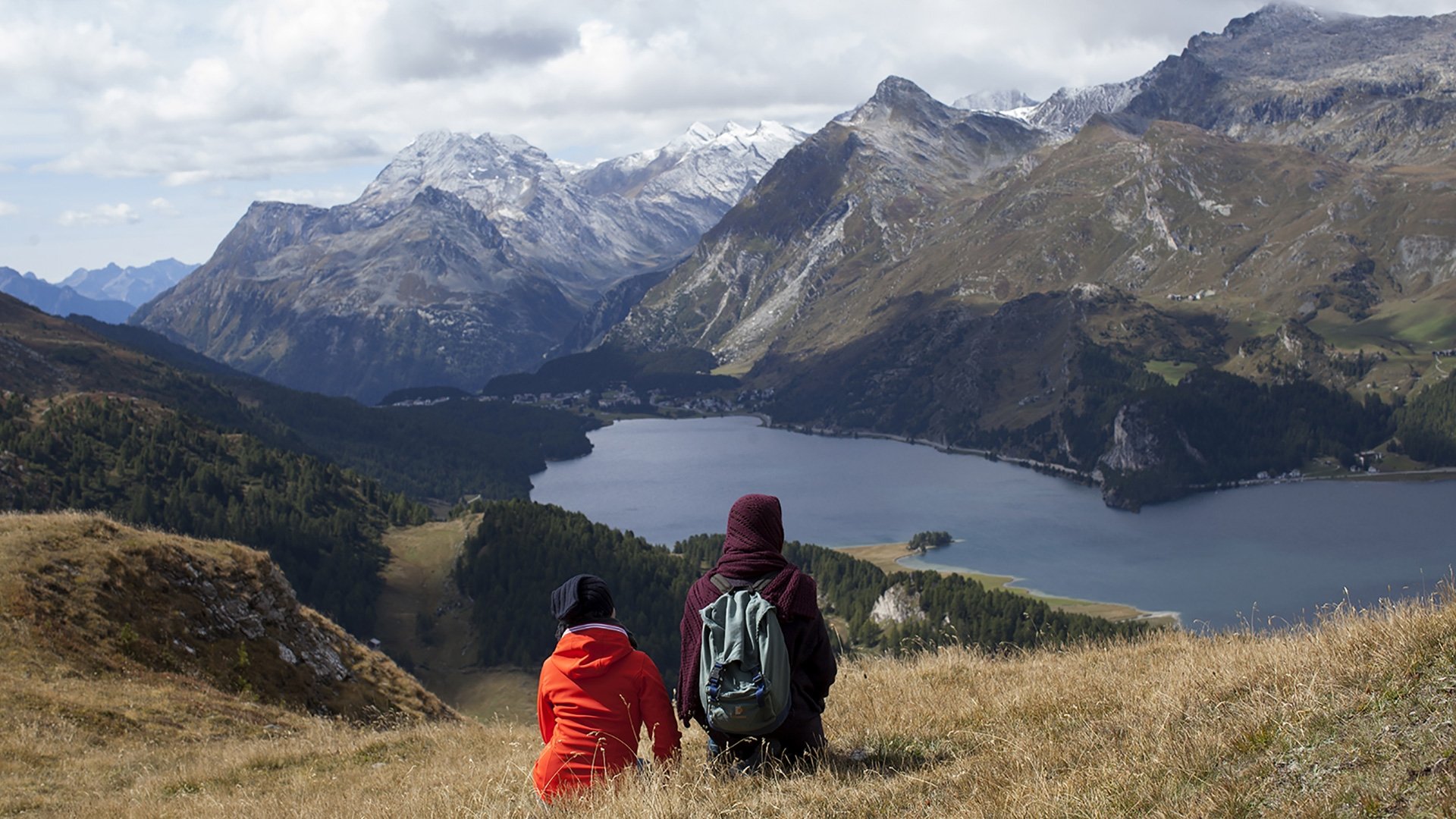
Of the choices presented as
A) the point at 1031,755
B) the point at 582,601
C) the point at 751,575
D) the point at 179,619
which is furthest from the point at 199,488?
the point at 1031,755

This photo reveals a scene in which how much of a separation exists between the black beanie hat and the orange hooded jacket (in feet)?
0.37

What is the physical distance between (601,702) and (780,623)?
2.15 metres

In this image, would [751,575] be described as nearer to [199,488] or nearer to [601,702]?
[601,702]

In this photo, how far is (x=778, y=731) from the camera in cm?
998

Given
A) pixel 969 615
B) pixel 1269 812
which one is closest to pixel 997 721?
pixel 1269 812

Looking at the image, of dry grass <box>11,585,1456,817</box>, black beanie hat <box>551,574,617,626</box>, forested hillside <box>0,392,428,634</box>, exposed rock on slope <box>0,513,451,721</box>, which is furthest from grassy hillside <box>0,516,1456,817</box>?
forested hillside <box>0,392,428,634</box>

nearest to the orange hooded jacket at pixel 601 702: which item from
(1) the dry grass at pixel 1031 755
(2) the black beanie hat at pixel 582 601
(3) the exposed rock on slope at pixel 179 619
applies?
(2) the black beanie hat at pixel 582 601

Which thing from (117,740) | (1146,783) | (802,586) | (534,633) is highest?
(802,586)

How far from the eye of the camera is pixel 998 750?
32.4 ft

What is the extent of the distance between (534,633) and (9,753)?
105298 mm

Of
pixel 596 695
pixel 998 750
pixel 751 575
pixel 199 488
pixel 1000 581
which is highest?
pixel 751 575

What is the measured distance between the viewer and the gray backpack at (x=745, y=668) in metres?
9.16

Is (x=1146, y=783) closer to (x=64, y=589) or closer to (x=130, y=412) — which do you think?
(x=64, y=589)

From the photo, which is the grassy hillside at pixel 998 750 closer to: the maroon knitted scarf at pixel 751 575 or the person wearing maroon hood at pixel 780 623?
the person wearing maroon hood at pixel 780 623
